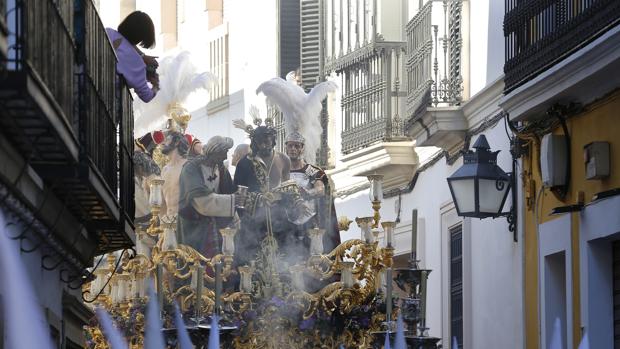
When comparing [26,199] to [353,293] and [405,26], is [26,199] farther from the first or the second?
[405,26]

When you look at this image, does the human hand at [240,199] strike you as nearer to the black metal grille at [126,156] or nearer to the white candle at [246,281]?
the white candle at [246,281]

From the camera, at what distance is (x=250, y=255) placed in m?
19.0

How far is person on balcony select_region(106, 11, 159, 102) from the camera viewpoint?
13.6 m

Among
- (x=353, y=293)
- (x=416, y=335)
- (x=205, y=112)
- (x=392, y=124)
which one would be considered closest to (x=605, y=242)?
(x=416, y=335)

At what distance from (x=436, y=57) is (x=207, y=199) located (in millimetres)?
3147

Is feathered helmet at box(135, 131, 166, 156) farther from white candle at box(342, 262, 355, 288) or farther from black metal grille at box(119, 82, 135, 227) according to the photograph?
black metal grille at box(119, 82, 135, 227)

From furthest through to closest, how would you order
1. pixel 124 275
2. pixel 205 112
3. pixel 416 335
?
pixel 205 112, pixel 124 275, pixel 416 335

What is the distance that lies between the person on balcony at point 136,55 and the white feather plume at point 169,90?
6674mm

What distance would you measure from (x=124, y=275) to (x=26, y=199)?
7.67 metres

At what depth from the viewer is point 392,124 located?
2356 cm

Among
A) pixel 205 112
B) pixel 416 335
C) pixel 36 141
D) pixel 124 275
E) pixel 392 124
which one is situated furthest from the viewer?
pixel 205 112

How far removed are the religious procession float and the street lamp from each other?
4.88 ft

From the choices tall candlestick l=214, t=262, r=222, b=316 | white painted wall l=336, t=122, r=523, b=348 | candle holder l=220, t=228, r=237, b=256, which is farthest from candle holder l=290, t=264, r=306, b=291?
tall candlestick l=214, t=262, r=222, b=316

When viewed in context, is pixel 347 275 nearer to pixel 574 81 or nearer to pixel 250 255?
pixel 250 255
